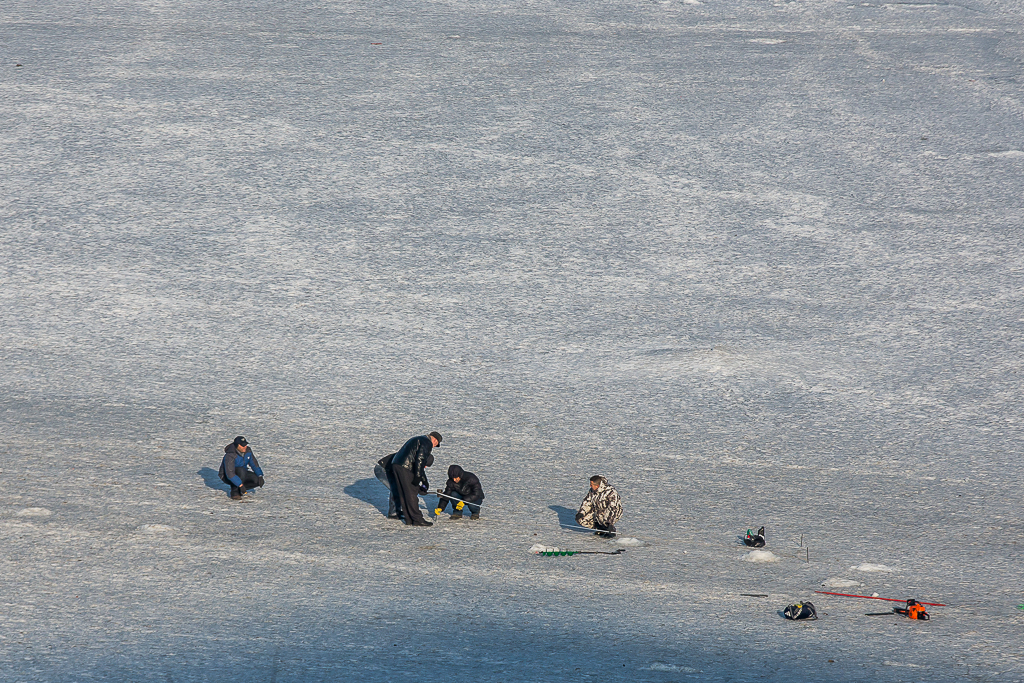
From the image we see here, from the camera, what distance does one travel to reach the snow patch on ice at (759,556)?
36.4 feet

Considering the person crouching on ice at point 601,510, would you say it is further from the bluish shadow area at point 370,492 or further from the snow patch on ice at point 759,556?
the bluish shadow area at point 370,492

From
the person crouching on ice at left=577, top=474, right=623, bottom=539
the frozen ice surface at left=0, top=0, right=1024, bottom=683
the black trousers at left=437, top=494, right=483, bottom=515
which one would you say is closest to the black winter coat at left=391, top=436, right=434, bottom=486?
the black trousers at left=437, top=494, right=483, bottom=515

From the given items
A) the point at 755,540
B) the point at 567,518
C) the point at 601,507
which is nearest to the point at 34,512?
the point at 567,518

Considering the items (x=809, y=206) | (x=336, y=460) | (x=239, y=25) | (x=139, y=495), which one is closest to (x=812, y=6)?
(x=809, y=206)

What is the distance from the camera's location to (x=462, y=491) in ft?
39.0

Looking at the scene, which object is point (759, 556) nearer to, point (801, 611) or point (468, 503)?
point (801, 611)

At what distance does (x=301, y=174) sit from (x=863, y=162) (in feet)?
43.4

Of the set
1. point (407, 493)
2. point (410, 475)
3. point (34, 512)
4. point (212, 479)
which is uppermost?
point (410, 475)

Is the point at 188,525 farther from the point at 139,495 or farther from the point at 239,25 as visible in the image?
the point at 239,25

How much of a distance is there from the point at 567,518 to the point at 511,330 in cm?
589

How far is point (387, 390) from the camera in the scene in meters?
15.5

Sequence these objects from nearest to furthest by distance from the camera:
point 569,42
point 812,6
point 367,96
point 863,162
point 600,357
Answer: point 600,357 < point 863,162 < point 367,96 < point 569,42 < point 812,6

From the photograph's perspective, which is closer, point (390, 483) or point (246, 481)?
point (390, 483)

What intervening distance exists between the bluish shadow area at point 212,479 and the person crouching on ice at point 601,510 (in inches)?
176
